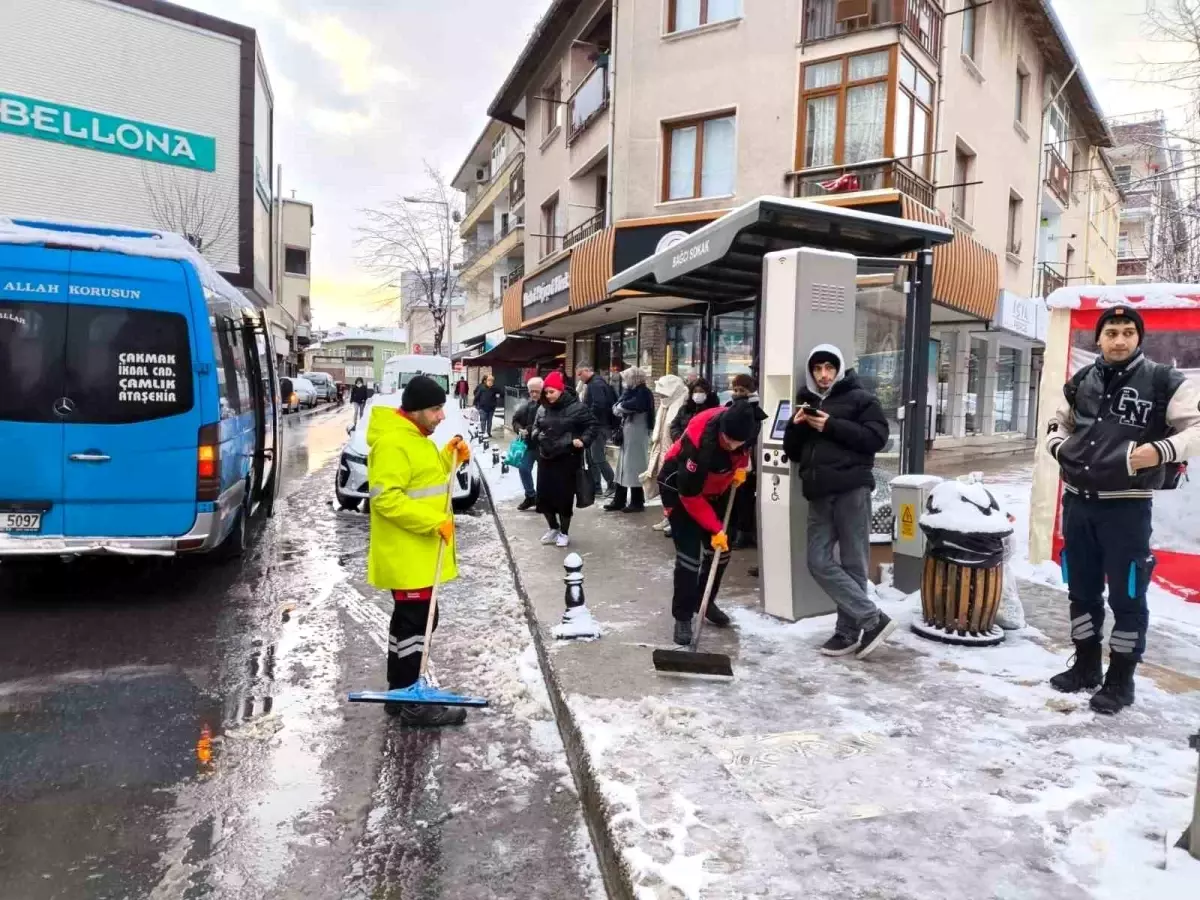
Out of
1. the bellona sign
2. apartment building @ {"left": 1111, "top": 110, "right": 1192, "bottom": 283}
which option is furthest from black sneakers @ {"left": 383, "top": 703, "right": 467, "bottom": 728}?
the bellona sign

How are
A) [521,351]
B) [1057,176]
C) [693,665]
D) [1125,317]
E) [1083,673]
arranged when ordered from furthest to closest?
1. [521,351]
2. [1057,176]
3. [693,665]
4. [1083,673]
5. [1125,317]

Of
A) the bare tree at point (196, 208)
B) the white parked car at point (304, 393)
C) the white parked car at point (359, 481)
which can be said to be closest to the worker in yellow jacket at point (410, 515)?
the white parked car at point (359, 481)

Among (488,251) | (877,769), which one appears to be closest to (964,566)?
(877,769)

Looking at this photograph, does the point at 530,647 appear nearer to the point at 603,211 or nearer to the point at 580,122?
the point at 603,211

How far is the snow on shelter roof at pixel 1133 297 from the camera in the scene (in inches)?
237

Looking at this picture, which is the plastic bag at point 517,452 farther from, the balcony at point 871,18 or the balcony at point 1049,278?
the balcony at point 1049,278

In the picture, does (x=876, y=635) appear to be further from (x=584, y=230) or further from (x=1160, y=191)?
(x=584, y=230)

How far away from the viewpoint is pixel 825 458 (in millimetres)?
4887

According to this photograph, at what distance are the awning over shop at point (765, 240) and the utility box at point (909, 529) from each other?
1779mm

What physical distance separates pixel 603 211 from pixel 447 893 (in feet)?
55.6

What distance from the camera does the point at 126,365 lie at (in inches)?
237

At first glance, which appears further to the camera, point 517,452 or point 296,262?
point 296,262

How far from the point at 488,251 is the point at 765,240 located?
28.6 m

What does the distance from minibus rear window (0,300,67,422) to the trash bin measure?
602 centimetres
